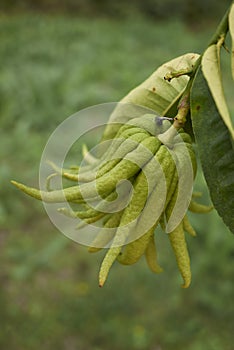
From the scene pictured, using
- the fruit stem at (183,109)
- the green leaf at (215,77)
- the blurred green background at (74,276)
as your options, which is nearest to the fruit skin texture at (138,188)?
the fruit stem at (183,109)

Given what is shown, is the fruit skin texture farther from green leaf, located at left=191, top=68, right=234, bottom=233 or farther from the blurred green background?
the blurred green background

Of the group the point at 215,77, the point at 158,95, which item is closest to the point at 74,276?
the point at 158,95

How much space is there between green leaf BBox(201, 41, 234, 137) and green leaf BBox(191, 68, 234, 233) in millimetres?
30

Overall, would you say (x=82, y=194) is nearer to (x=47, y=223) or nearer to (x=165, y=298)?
(x=165, y=298)

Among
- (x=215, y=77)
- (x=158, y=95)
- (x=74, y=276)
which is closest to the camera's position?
(x=215, y=77)

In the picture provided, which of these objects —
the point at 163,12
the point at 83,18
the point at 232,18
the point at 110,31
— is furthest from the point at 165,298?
the point at 163,12

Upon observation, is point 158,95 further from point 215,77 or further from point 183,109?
point 215,77

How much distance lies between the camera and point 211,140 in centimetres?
72

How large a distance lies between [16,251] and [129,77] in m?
3.05

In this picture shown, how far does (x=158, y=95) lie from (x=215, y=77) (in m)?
0.24

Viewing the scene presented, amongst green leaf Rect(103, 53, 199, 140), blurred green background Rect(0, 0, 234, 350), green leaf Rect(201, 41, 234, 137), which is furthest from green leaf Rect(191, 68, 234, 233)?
blurred green background Rect(0, 0, 234, 350)

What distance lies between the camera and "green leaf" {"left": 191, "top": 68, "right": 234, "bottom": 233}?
72cm

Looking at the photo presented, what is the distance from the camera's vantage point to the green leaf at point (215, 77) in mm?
633

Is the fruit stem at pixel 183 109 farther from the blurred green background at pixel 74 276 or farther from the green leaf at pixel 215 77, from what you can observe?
the blurred green background at pixel 74 276
